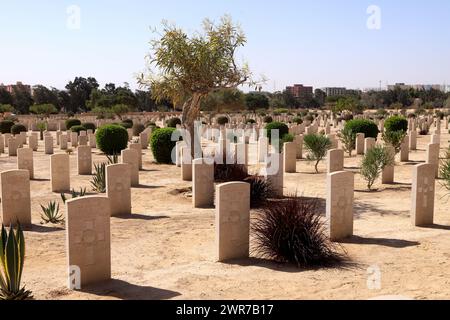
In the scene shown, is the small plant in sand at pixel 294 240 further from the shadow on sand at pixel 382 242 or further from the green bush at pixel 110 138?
the green bush at pixel 110 138

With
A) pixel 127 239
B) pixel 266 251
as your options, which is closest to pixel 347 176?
pixel 266 251

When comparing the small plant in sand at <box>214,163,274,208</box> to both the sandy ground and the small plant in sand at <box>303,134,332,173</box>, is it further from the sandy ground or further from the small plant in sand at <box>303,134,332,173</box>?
the small plant in sand at <box>303,134,332,173</box>

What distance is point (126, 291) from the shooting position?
20.6 ft

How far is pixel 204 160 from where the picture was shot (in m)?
12.5

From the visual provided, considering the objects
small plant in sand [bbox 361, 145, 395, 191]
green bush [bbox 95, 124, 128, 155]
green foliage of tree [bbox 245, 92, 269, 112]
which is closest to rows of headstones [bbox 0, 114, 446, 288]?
small plant in sand [bbox 361, 145, 395, 191]

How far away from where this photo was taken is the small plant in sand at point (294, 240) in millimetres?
7344

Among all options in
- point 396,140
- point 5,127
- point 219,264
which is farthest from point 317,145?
point 5,127

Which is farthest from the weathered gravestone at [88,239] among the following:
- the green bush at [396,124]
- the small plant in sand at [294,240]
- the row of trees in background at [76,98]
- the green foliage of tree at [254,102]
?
the green foliage of tree at [254,102]

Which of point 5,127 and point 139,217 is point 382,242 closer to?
point 139,217

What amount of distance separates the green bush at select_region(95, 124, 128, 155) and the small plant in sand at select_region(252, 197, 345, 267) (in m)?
16.5

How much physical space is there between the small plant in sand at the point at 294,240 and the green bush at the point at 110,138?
650 inches

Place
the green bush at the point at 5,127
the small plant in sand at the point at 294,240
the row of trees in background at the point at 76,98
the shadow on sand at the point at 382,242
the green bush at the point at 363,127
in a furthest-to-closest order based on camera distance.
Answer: the row of trees in background at the point at 76,98, the green bush at the point at 5,127, the green bush at the point at 363,127, the shadow on sand at the point at 382,242, the small plant in sand at the point at 294,240
